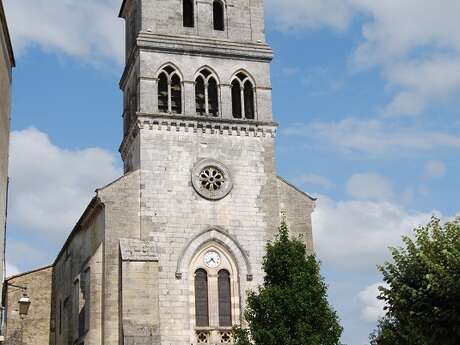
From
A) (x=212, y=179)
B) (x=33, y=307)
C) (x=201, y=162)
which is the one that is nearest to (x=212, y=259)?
(x=212, y=179)

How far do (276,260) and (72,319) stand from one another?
14.3 meters

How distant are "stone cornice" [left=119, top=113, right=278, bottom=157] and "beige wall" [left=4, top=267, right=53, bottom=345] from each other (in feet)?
35.4

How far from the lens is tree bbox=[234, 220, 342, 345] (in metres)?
24.5

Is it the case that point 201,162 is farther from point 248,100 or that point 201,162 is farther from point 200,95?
point 248,100

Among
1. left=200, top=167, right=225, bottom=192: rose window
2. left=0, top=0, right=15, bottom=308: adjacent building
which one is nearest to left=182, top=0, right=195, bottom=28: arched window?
left=200, top=167, right=225, bottom=192: rose window

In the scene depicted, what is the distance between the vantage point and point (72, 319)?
120 feet

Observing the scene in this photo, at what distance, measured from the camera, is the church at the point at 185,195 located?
1266 inches

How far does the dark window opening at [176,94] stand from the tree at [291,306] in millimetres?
11924

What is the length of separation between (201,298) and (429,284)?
13.0 m

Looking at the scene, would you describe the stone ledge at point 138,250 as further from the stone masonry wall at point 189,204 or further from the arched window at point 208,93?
the arched window at point 208,93

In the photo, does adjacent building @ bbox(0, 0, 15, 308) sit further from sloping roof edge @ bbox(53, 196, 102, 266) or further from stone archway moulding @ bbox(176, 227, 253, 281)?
stone archway moulding @ bbox(176, 227, 253, 281)

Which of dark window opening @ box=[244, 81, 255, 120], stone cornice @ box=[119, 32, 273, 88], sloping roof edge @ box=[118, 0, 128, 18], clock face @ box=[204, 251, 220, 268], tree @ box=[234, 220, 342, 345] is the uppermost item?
sloping roof edge @ box=[118, 0, 128, 18]

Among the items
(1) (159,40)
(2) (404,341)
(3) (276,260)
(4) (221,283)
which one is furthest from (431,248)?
(1) (159,40)

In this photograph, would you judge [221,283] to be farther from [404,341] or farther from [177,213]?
[404,341]
